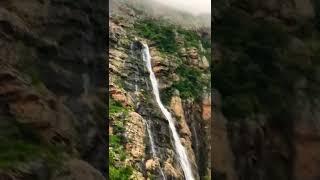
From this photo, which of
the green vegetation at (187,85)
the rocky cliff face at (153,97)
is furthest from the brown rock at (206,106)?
the green vegetation at (187,85)

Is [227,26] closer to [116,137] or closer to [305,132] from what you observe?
[305,132]

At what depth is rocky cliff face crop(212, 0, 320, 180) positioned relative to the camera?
15.1 metres

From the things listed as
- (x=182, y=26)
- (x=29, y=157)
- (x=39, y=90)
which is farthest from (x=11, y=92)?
(x=182, y=26)

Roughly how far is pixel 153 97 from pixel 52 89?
52.9ft

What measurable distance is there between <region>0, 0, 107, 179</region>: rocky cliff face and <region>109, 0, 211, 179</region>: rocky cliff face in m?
10.5

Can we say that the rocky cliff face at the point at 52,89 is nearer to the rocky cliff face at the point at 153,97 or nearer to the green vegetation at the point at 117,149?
the green vegetation at the point at 117,149

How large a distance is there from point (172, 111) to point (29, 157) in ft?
59.8

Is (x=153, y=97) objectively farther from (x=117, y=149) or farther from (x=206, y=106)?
(x=117, y=149)

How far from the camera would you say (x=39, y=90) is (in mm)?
14086

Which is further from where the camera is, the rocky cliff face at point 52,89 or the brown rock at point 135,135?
the brown rock at point 135,135

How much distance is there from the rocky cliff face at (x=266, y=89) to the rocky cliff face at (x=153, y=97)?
10.8 metres

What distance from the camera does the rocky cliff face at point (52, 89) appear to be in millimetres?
12844

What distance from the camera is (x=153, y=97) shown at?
30.8 meters

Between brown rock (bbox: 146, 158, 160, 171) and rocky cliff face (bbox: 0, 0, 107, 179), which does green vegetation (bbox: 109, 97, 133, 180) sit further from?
rocky cliff face (bbox: 0, 0, 107, 179)
